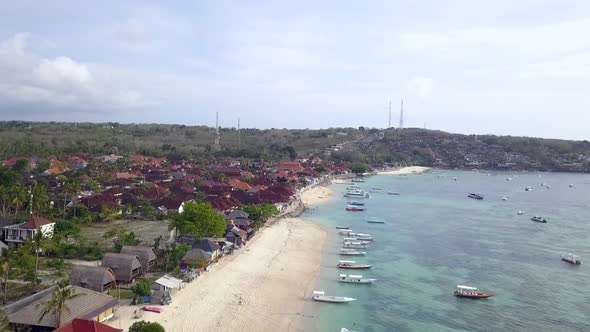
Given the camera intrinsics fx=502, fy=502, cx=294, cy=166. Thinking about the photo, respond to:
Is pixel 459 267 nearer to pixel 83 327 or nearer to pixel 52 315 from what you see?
pixel 83 327

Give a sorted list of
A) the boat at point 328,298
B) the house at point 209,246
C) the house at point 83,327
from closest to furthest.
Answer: the house at point 83,327
the boat at point 328,298
the house at point 209,246

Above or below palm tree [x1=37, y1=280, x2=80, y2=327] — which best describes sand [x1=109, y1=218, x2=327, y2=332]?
below

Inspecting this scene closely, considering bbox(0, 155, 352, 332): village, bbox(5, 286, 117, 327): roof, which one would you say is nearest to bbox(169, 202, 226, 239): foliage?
bbox(0, 155, 352, 332): village

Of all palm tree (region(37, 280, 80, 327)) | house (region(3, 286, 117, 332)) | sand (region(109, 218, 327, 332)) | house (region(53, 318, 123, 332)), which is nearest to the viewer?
house (region(53, 318, 123, 332))

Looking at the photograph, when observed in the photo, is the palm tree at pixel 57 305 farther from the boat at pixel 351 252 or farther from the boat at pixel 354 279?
the boat at pixel 351 252

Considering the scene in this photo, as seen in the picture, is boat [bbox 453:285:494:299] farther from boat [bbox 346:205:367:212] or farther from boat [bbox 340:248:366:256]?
boat [bbox 346:205:367:212]

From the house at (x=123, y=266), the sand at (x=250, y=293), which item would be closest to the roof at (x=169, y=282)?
the sand at (x=250, y=293)

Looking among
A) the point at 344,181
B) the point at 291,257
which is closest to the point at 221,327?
the point at 291,257
